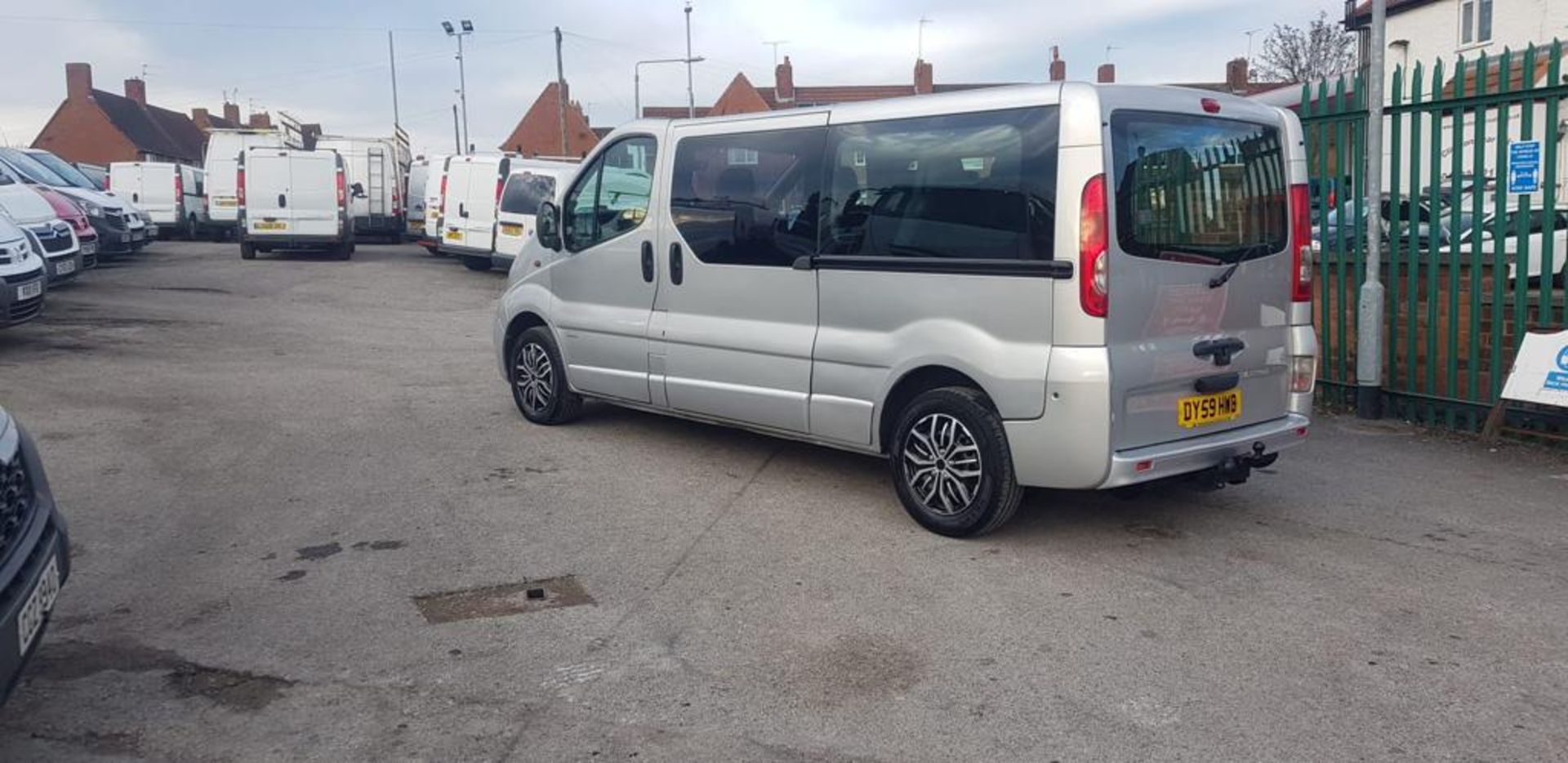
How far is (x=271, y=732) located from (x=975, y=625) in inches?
99.6

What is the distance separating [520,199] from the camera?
20625 millimetres

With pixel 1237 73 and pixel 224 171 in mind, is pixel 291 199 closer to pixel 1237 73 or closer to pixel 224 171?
pixel 224 171

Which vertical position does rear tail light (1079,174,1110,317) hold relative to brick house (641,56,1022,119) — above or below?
below

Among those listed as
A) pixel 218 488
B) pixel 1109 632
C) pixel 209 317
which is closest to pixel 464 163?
pixel 209 317

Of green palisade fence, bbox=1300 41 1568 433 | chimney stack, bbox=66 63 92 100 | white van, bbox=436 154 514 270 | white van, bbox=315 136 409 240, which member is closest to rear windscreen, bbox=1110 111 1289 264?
green palisade fence, bbox=1300 41 1568 433

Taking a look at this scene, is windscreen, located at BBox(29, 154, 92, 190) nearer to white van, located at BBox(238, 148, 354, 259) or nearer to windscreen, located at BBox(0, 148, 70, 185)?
windscreen, located at BBox(0, 148, 70, 185)

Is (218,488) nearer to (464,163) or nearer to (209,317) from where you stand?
(209,317)

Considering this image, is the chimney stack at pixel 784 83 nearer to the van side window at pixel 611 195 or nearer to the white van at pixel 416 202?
the white van at pixel 416 202

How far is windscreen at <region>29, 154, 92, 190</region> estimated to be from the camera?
20.4 meters

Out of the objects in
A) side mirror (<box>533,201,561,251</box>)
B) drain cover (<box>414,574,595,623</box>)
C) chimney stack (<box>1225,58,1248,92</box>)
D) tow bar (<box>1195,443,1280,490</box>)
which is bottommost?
drain cover (<box>414,574,595,623</box>)

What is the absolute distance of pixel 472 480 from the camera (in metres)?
7.22

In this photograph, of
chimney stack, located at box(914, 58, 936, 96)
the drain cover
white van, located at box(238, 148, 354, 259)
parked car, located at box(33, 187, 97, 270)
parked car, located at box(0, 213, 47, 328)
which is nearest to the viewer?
the drain cover

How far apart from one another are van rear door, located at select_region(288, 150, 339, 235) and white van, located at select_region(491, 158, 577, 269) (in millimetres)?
3819

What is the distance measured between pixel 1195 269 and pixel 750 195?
2.43 metres
